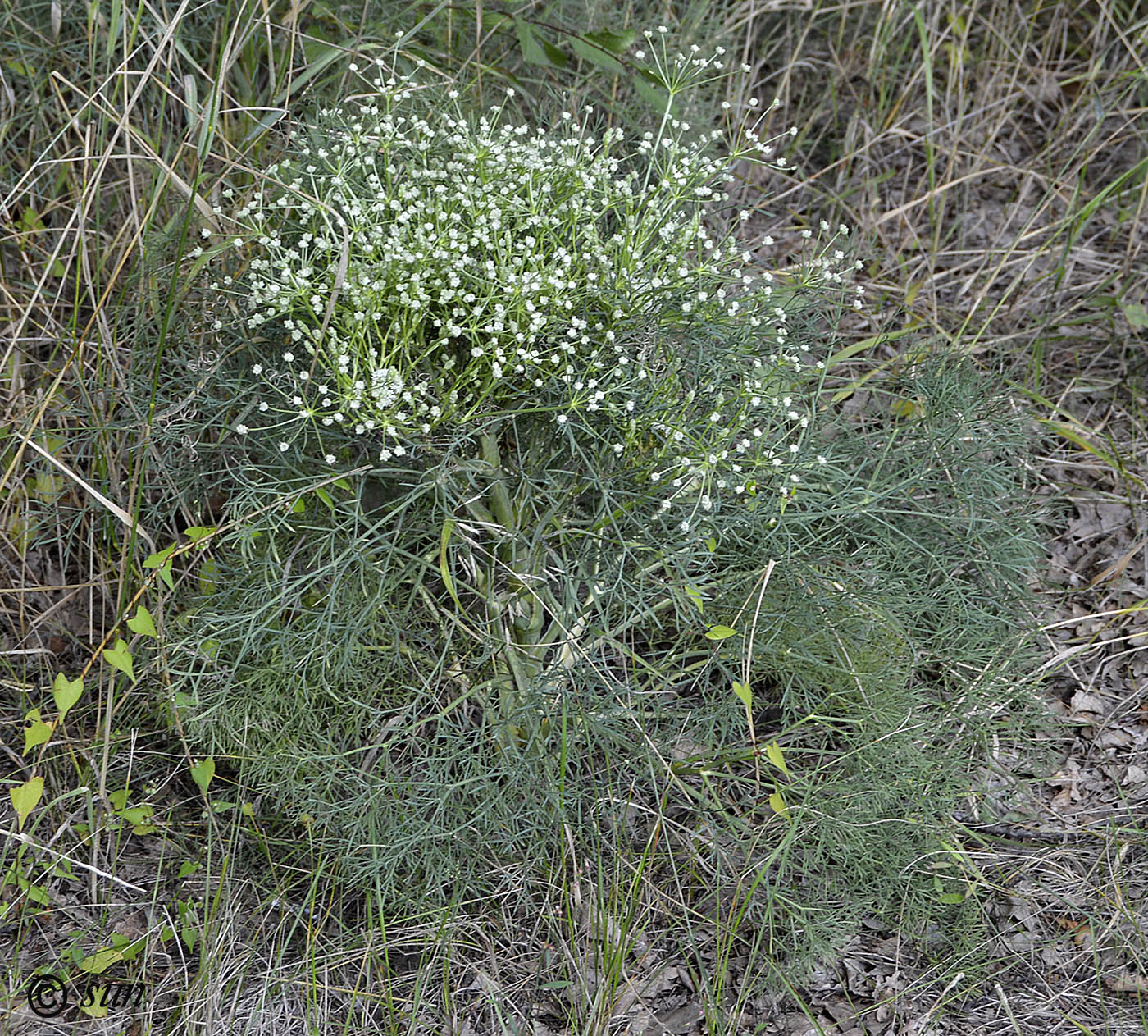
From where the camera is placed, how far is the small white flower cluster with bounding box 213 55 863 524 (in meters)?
1.87

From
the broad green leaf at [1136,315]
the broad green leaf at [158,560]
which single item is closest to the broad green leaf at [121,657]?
the broad green leaf at [158,560]

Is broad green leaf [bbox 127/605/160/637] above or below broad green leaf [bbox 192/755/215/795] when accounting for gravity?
above

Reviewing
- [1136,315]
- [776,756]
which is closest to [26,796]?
[776,756]

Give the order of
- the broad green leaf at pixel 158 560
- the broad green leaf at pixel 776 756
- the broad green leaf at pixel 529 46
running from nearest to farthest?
1. the broad green leaf at pixel 776 756
2. the broad green leaf at pixel 158 560
3. the broad green leaf at pixel 529 46

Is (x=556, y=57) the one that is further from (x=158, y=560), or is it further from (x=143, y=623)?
(x=143, y=623)

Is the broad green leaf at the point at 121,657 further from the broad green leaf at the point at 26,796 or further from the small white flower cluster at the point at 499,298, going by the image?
the small white flower cluster at the point at 499,298

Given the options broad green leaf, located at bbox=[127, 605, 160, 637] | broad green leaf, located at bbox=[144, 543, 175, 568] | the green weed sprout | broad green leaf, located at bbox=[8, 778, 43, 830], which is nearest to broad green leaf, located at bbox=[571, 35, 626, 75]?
the green weed sprout

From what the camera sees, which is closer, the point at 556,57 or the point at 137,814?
the point at 137,814

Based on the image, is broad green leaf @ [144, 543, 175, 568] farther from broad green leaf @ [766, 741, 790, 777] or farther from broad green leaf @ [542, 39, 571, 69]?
broad green leaf @ [542, 39, 571, 69]

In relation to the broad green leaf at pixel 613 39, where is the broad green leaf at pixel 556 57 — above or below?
below

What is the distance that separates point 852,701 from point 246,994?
1.29 metres

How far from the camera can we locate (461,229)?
2.02 metres

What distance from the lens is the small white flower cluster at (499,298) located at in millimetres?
1869

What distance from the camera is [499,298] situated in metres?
1.90
